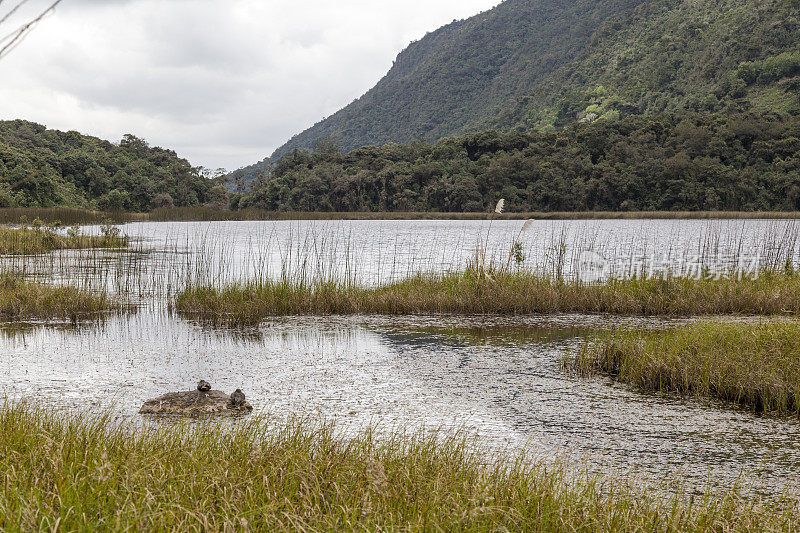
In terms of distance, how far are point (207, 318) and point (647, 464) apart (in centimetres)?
817

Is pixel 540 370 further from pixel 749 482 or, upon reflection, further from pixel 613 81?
pixel 613 81

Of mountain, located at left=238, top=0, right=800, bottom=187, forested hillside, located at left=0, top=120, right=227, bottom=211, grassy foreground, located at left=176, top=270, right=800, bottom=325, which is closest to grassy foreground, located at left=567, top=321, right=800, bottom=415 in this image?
grassy foreground, located at left=176, top=270, right=800, bottom=325

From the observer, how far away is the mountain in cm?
6731

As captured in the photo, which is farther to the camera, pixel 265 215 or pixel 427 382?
pixel 265 215

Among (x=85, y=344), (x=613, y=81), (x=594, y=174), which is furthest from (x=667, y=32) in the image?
(x=85, y=344)

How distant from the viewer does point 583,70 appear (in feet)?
314

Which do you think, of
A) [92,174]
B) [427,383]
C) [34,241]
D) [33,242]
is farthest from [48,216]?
[92,174]

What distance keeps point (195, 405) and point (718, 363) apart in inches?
205

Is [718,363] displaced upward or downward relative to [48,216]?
downward

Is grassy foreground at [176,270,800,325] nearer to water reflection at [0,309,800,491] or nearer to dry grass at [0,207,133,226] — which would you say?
water reflection at [0,309,800,491]

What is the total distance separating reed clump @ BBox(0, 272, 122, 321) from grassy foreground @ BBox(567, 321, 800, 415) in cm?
829

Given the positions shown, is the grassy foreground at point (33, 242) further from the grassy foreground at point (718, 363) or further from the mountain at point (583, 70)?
the mountain at point (583, 70)

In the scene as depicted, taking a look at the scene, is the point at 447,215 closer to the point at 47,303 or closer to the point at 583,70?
the point at 583,70

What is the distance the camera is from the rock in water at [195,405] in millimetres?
5629
